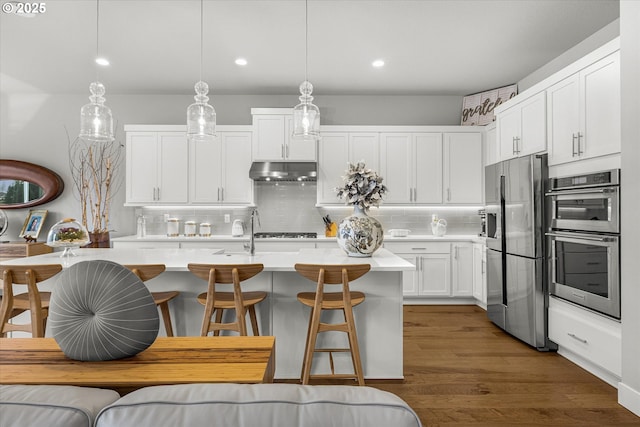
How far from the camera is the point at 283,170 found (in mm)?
4785

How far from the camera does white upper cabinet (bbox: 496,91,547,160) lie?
3.29 meters

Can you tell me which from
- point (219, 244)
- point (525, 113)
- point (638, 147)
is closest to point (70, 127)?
point (219, 244)

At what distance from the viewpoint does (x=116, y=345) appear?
101 cm

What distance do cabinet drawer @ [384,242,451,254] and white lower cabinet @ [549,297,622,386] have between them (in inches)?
68.3

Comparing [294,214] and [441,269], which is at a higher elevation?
[294,214]

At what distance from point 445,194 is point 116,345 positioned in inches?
184

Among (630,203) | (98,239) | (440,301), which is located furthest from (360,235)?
(98,239)

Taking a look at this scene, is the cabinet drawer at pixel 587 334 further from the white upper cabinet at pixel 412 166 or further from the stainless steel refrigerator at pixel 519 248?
the white upper cabinet at pixel 412 166

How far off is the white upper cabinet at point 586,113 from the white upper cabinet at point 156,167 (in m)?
4.28

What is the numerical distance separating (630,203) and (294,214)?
386cm

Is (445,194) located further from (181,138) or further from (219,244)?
(181,138)

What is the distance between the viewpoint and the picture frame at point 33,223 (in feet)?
16.7

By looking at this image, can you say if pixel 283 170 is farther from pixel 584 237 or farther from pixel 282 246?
pixel 584 237

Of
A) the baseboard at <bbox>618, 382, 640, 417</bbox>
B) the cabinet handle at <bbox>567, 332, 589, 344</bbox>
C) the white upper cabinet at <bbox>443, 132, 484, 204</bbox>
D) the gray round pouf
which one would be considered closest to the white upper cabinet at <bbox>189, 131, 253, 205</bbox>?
the white upper cabinet at <bbox>443, 132, 484, 204</bbox>
